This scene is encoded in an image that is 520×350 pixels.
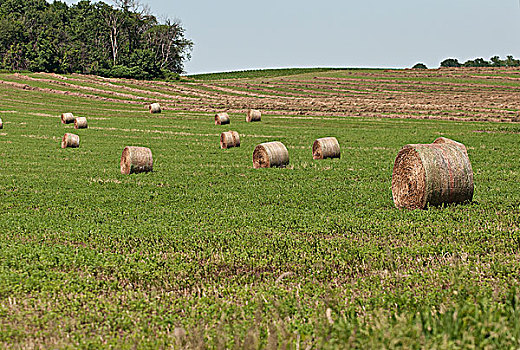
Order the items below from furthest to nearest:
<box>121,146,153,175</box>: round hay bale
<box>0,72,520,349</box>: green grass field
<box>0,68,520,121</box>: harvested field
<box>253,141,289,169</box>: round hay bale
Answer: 1. <box>0,68,520,121</box>: harvested field
2. <box>253,141,289,169</box>: round hay bale
3. <box>121,146,153,175</box>: round hay bale
4. <box>0,72,520,349</box>: green grass field

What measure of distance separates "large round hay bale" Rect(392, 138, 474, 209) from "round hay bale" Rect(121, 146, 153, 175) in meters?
8.96

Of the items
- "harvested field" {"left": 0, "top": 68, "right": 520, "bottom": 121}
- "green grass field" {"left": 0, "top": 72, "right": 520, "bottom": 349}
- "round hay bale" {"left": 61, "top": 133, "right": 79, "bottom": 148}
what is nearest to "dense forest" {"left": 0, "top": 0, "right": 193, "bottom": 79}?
"harvested field" {"left": 0, "top": 68, "right": 520, "bottom": 121}

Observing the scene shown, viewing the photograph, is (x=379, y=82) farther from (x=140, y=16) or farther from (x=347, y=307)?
(x=347, y=307)

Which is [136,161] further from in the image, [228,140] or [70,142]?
[70,142]

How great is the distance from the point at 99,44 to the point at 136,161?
341 feet

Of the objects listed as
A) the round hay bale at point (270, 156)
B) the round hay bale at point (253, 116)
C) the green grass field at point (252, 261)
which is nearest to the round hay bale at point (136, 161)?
the green grass field at point (252, 261)

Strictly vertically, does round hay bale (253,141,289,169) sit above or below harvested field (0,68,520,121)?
below

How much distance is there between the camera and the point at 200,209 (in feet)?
35.5

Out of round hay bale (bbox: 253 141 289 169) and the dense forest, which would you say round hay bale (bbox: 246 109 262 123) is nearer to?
round hay bale (bbox: 253 141 289 169)

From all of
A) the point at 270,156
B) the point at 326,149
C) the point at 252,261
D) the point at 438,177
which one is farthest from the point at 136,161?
the point at 252,261

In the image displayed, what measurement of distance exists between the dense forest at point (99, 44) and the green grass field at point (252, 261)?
264 ft

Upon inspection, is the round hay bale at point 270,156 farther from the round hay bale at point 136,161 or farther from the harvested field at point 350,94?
the harvested field at point 350,94

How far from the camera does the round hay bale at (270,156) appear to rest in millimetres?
17516

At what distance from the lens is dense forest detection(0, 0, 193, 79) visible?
9281 cm
